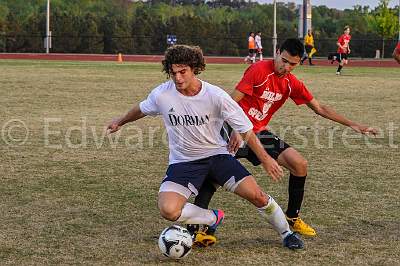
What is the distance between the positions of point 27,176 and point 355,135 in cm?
620

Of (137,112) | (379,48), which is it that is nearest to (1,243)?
(137,112)

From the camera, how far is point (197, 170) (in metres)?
6.15

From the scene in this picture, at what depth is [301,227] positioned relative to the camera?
6.75 metres

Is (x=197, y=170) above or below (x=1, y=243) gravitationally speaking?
above

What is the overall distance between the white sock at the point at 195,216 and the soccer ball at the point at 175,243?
0.14m

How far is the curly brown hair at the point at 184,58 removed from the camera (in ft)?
19.2

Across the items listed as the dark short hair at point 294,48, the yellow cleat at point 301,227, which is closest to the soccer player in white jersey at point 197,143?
the yellow cleat at point 301,227

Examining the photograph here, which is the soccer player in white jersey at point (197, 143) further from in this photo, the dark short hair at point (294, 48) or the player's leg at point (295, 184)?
the dark short hair at point (294, 48)

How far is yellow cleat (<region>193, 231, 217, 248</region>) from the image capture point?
246 inches

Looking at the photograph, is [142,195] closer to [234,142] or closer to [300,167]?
[300,167]

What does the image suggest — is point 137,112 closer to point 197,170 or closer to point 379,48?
point 197,170

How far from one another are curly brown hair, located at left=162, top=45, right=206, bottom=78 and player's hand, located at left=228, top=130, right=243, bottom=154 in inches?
22.9

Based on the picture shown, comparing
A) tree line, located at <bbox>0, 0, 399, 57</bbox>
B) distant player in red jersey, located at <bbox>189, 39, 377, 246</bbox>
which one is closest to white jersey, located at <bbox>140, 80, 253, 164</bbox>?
distant player in red jersey, located at <bbox>189, 39, 377, 246</bbox>

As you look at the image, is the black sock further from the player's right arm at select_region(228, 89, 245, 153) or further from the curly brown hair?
the curly brown hair
